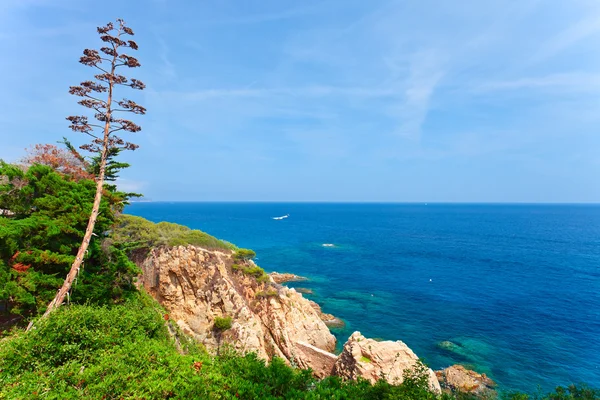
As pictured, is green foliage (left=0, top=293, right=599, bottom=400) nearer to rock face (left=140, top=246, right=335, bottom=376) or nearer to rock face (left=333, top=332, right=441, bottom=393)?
rock face (left=333, top=332, right=441, bottom=393)

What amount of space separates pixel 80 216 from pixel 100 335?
28.1 feet

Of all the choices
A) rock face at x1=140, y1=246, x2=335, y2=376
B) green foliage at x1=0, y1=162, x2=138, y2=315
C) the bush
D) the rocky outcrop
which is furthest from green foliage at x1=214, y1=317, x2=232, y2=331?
the rocky outcrop

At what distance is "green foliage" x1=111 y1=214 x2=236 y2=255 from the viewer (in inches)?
1062

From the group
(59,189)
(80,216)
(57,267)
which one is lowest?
(57,267)

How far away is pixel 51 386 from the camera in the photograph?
7031mm

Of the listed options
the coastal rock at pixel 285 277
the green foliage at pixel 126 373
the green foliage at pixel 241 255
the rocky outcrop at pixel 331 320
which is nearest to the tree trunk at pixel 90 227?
the green foliage at pixel 126 373

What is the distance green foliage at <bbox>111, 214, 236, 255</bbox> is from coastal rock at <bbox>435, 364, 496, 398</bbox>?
2430cm

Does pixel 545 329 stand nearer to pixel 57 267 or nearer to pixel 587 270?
pixel 587 270

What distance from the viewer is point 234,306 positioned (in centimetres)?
2533

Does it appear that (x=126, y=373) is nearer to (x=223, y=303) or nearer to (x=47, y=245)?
(x=47, y=245)

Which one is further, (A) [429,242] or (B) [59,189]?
(A) [429,242]

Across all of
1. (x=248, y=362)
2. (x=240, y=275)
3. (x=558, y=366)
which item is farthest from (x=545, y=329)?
(x=248, y=362)

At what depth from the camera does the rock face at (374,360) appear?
18.7 meters

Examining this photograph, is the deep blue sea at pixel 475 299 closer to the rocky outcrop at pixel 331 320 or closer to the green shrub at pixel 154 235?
the rocky outcrop at pixel 331 320
